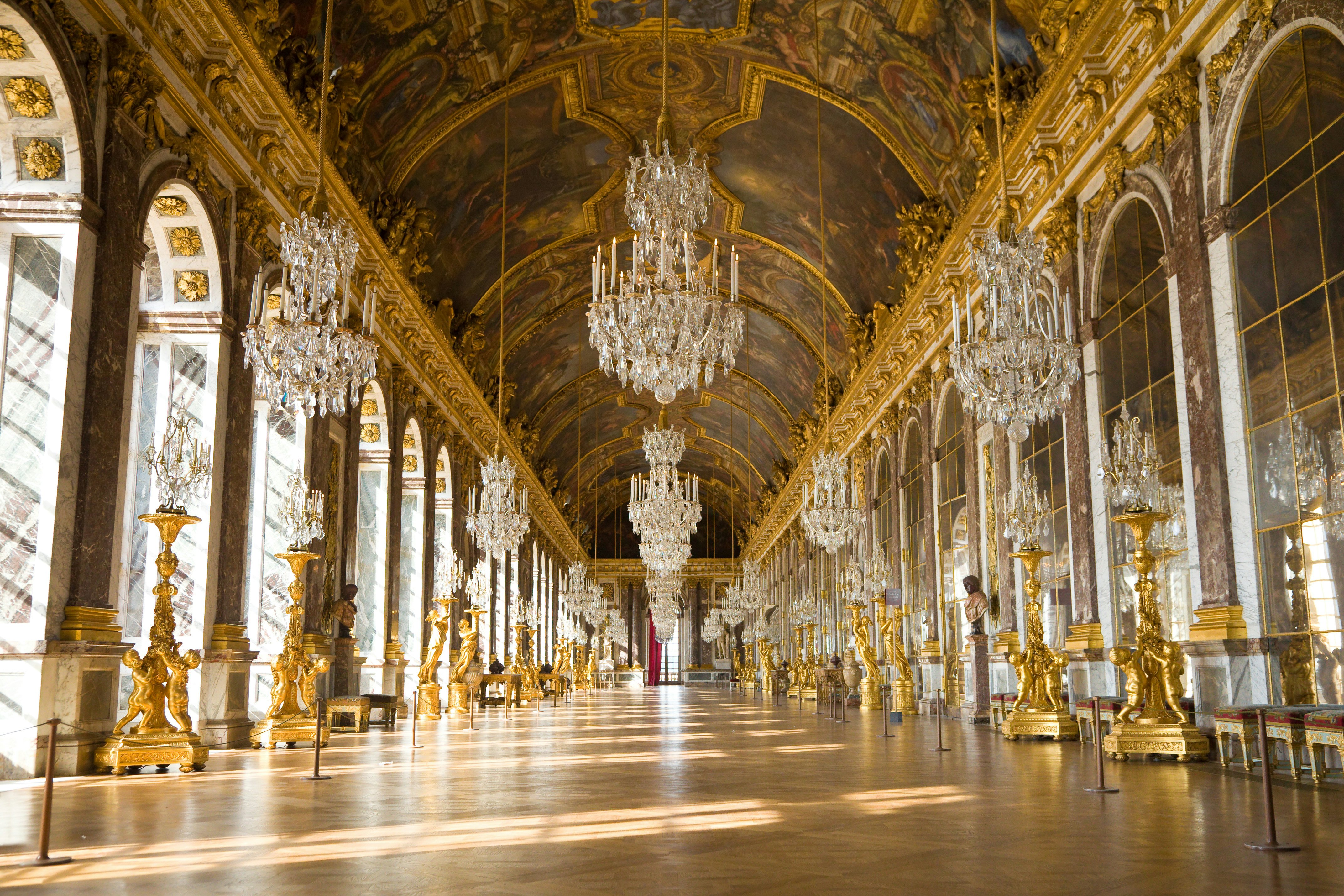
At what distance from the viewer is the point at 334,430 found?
1598 cm

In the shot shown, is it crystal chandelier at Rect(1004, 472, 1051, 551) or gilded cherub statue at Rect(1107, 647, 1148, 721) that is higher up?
crystal chandelier at Rect(1004, 472, 1051, 551)

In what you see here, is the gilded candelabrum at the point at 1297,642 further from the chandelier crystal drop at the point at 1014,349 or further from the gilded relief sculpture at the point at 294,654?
the gilded relief sculpture at the point at 294,654

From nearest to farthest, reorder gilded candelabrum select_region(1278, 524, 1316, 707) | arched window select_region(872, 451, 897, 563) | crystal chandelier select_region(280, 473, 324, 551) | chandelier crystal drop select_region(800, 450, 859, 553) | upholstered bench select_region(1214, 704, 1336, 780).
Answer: upholstered bench select_region(1214, 704, 1336, 780) → gilded candelabrum select_region(1278, 524, 1316, 707) → crystal chandelier select_region(280, 473, 324, 551) → chandelier crystal drop select_region(800, 450, 859, 553) → arched window select_region(872, 451, 897, 563)

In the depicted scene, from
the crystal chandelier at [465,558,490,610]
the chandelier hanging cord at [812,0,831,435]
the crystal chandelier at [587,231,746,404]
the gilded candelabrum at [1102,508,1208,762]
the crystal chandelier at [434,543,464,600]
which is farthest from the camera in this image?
the crystal chandelier at [465,558,490,610]

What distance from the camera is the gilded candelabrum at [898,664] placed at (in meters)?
20.1

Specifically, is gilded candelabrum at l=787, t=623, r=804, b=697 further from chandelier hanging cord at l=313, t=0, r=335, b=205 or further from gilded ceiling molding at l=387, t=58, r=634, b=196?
chandelier hanging cord at l=313, t=0, r=335, b=205

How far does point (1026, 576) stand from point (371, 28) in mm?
11085

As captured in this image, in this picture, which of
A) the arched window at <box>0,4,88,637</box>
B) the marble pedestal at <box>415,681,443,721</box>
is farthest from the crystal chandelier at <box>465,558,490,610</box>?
the arched window at <box>0,4,88,637</box>

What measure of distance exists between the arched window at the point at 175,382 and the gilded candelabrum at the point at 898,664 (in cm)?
1204

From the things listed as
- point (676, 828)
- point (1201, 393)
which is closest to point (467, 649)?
point (1201, 393)

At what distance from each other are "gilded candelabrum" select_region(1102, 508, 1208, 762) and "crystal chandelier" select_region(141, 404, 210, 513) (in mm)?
7728

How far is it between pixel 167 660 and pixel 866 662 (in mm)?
14061

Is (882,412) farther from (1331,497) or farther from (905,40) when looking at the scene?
(1331,497)

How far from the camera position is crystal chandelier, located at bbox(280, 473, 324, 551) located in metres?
11.8
